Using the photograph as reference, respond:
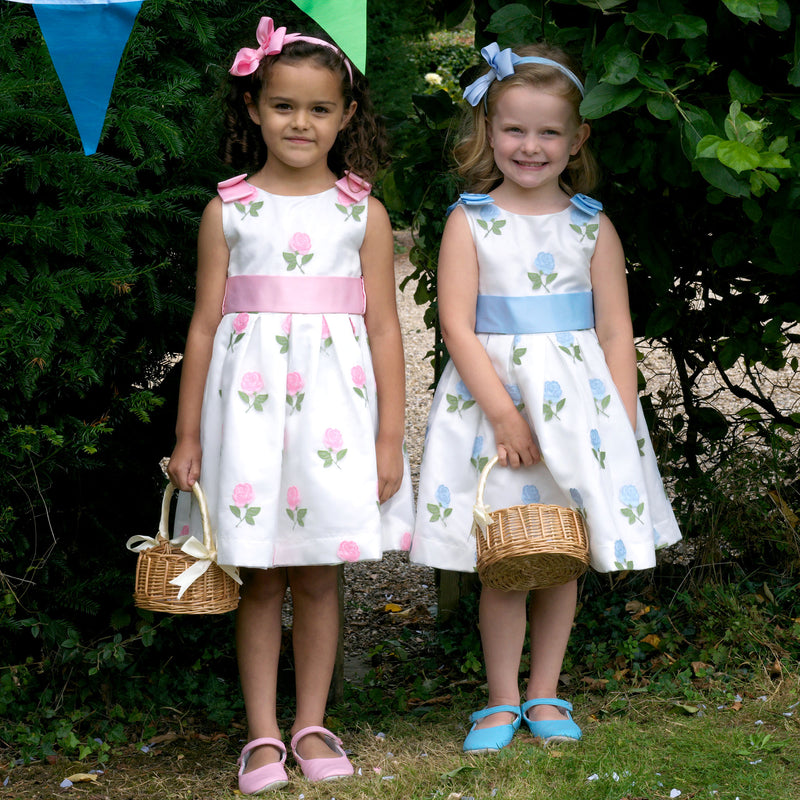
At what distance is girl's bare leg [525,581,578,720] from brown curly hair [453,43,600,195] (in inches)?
43.1

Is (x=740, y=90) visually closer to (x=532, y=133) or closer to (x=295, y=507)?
(x=532, y=133)

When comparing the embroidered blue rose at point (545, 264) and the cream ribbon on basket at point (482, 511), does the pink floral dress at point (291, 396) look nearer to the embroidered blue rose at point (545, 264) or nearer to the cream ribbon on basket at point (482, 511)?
the cream ribbon on basket at point (482, 511)

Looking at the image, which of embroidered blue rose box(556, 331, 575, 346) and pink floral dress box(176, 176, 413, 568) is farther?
embroidered blue rose box(556, 331, 575, 346)

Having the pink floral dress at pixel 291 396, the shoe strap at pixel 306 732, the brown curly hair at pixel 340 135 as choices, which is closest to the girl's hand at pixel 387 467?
the pink floral dress at pixel 291 396

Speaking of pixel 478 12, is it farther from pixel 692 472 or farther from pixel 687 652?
pixel 687 652

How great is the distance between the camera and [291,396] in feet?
8.65

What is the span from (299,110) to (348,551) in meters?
1.09

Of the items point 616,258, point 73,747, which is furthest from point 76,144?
point 73,747

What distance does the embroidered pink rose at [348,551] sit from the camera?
2578mm

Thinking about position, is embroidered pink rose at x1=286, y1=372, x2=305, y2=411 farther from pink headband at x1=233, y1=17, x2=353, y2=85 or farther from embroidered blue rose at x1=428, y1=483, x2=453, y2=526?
pink headband at x1=233, y1=17, x2=353, y2=85

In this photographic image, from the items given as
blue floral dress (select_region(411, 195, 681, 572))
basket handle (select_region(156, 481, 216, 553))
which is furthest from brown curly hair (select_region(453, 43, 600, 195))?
basket handle (select_region(156, 481, 216, 553))

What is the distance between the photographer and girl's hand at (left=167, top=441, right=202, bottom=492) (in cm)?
271

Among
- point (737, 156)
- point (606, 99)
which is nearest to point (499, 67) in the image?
point (606, 99)

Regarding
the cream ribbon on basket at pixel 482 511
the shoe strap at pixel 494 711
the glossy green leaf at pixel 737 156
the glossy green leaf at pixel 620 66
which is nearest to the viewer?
the glossy green leaf at pixel 737 156
